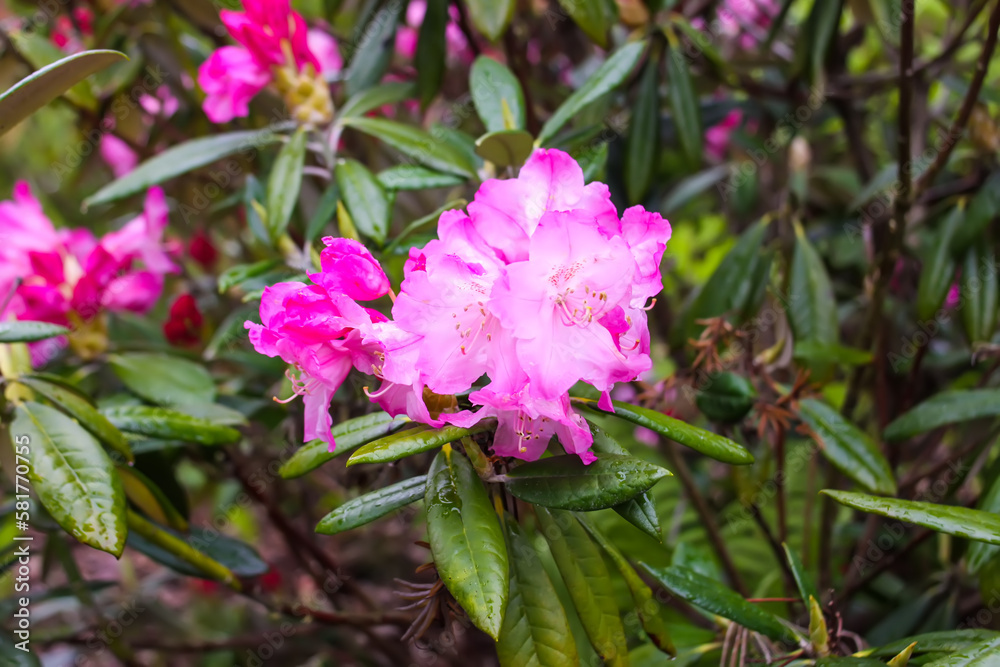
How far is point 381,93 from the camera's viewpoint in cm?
118

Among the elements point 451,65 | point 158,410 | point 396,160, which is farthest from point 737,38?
point 158,410

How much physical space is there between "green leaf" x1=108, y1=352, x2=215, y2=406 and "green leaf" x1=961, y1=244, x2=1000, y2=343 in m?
1.20

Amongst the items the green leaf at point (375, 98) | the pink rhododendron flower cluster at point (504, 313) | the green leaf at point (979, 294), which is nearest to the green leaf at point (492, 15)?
the green leaf at point (375, 98)

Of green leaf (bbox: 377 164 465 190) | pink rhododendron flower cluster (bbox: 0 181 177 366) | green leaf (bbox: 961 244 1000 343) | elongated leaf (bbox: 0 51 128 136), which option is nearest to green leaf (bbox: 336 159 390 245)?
green leaf (bbox: 377 164 465 190)

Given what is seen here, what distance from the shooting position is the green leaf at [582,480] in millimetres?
640

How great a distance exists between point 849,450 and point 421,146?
2.20 ft

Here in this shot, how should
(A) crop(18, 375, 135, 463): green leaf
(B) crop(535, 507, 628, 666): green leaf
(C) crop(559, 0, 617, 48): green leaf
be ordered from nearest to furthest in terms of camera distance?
(B) crop(535, 507, 628, 666): green leaf
(A) crop(18, 375, 135, 463): green leaf
(C) crop(559, 0, 617, 48): green leaf

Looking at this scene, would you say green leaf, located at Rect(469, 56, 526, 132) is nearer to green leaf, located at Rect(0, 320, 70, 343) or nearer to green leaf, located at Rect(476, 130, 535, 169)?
green leaf, located at Rect(476, 130, 535, 169)

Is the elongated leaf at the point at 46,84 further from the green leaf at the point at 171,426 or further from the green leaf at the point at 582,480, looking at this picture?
the green leaf at the point at 582,480

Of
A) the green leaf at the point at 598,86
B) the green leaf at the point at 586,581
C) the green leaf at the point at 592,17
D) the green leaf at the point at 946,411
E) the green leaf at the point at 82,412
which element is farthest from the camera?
the green leaf at the point at 592,17

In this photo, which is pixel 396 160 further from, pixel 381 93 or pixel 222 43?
pixel 222 43

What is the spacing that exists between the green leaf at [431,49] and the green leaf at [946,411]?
94cm

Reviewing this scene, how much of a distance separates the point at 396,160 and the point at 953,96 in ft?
4.40

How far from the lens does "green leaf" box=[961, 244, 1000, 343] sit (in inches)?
48.4
